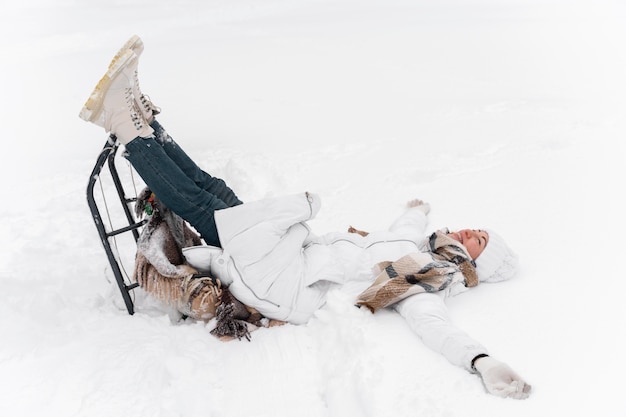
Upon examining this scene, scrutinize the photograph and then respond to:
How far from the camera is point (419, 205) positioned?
2760mm

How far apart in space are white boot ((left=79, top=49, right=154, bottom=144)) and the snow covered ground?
0.69 m

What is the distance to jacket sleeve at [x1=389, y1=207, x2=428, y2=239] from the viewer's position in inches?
98.4

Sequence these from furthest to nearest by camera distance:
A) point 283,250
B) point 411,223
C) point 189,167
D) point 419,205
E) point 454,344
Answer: point 419,205 → point 411,223 → point 189,167 → point 283,250 → point 454,344

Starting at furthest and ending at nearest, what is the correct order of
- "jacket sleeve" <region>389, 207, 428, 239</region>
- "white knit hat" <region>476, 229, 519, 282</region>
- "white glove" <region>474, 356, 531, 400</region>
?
"jacket sleeve" <region>389, 207, 428, 239</region> < "white knit hat" <region>476, 229, 519, 282</region> < "white glove" <region>474, 356, 531, 400</region>

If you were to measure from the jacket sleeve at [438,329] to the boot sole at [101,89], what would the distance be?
4.36ft

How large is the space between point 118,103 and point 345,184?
5.09 ft

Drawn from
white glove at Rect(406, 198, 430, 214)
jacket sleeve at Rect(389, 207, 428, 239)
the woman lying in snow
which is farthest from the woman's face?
white glove at Rect(406, 198, 430, 214)

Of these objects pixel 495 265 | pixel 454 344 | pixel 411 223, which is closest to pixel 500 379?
pixel 454 344

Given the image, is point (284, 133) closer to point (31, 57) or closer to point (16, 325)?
point (16, 325)

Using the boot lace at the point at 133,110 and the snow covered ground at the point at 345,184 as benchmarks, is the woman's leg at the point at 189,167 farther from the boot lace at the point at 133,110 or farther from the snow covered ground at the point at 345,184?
the snow covered ground at the point at 345,184

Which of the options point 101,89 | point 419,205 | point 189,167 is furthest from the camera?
point 419,205

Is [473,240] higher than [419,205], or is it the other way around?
[473,240]

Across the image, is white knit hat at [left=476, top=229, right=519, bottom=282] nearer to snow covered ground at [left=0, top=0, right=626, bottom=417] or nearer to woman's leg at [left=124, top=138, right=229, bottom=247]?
snow covered ground at [left=0, top=0, right=626, bottom=417]

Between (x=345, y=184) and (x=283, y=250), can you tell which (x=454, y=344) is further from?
(x=345, y=184)
